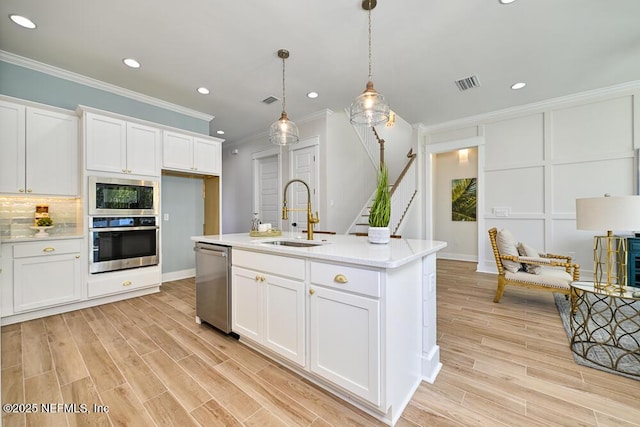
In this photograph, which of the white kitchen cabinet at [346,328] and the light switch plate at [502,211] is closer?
the white kitchen cabinet at [346,328]

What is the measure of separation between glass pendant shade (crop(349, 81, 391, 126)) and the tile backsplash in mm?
3521

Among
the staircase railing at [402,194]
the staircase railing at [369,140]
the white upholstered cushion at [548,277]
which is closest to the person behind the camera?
the white upholstered cushion at [548,277]

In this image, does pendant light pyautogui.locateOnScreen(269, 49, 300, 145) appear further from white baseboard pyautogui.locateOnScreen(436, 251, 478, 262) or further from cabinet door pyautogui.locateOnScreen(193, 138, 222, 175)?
white baseboard pyautogui.locateOnScreen(436, 251, 478, 262)

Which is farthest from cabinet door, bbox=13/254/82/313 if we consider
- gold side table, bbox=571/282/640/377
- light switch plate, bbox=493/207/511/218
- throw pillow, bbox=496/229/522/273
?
light switch plate, bbox=493/207/511/218

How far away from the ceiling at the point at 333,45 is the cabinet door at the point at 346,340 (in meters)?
2.45

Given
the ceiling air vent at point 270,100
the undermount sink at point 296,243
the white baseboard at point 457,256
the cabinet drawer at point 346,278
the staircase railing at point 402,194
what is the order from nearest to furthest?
the cabinet drawer at point 346,278 → the undermount sink at point 296,243 → the ceiling air vent at point 270,100 → the staircase railing at point 402,194 → the white baseboard at point 457,256

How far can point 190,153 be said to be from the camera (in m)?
4.06

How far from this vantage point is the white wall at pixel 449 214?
6.00 meters

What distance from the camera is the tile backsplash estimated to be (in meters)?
2.94

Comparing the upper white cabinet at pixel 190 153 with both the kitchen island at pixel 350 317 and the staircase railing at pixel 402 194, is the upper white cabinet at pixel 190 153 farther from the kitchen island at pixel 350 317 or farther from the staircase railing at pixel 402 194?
the staircase railing at pixel 402 194

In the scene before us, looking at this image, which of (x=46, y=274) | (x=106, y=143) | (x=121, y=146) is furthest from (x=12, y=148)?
(x=46, y=274)

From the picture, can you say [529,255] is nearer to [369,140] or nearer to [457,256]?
[457,256]

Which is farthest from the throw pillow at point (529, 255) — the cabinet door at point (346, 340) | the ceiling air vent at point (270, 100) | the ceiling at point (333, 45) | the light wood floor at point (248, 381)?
the ceiling air vent at point (270, 100)

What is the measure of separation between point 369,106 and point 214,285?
2231 mm
